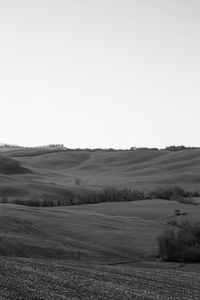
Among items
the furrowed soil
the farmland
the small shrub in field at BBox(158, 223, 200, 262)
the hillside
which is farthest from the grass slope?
the hillside

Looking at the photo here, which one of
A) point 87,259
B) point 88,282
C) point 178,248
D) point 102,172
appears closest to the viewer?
point 88,282

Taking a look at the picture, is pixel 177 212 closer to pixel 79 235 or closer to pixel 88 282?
pixel 79 235

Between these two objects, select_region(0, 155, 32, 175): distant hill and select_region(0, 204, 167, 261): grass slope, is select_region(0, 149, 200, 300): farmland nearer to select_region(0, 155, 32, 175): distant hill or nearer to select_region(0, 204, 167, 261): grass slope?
select_region(0, 204, 167, 261): grass slope

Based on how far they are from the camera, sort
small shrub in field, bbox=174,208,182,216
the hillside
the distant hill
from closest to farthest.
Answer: small shrub in field, bbox=174,208,182,216 → the hillside → the distant hill

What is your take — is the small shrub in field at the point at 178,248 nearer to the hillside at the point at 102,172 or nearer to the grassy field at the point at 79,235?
the grassy field at the point at 79,235

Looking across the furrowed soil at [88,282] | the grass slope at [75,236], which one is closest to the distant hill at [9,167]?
the grass slope at [75,236]

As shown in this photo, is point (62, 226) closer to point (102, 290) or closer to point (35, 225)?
point (35, 225)

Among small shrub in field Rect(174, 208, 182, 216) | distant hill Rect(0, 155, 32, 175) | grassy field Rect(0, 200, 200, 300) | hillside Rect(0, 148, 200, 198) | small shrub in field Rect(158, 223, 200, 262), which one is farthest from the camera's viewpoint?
distant hill Rect(0, 155, 32, 175)

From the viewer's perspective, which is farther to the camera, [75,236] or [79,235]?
[79,235]

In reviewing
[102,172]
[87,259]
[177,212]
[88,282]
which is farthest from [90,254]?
[102,172]

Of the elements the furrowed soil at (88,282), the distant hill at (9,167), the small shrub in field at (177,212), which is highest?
the distant hill at (9,167)

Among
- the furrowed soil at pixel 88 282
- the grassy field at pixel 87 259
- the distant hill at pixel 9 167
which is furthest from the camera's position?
the distant hill at pixel 9 167

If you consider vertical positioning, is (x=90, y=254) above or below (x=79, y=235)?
below

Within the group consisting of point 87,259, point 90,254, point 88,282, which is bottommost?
point 88,282
